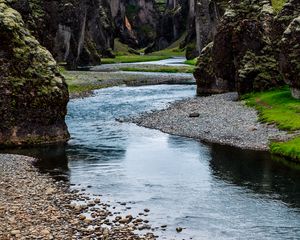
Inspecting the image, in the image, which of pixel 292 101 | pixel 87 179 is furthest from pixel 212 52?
pixel 87 179

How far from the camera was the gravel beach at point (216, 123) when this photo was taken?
51.0m

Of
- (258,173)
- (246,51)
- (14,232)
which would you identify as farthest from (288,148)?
(246,51)

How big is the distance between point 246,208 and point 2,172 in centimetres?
1972

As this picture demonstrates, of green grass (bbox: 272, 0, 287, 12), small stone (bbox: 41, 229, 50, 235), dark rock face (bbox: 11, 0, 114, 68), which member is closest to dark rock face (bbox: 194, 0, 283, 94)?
green grass (bbox: 272, 0, 287, 12)

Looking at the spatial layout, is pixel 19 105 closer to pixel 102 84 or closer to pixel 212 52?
pixel 212 52

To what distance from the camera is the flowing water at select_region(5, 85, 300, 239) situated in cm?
2816

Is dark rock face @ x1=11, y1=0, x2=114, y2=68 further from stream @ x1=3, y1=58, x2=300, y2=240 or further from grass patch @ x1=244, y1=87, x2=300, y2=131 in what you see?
stream @ x1=3, y1=58, x2=300, y2=240

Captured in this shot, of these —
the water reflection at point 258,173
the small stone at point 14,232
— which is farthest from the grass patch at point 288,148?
the small stone at point 14,232

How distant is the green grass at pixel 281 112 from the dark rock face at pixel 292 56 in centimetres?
235

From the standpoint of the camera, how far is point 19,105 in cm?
5103

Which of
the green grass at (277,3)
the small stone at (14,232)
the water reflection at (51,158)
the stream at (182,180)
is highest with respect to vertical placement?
the green grass at (277,3)

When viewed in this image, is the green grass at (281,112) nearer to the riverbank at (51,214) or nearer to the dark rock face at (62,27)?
the riverbank at (51,214)

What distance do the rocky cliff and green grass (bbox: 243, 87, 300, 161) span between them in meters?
3.37

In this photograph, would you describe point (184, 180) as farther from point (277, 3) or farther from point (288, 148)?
point (277, 3)
